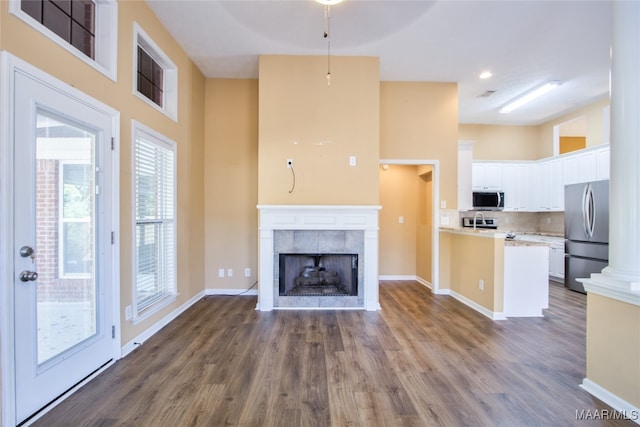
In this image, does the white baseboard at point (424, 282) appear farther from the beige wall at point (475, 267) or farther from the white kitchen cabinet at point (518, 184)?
the white kitchen cabinet at point (518, 184)

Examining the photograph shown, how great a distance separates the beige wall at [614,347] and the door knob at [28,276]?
365 centimetres

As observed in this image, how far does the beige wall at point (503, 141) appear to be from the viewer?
6062 mm

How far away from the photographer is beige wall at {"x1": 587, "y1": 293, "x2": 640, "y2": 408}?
5.42 ft

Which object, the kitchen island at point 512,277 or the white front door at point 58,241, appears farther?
the kitchen island at point 512,277

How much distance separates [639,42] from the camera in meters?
1.72

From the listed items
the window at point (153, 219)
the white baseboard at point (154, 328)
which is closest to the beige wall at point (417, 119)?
the window at point (153, 219)

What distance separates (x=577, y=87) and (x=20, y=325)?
7.15 meters

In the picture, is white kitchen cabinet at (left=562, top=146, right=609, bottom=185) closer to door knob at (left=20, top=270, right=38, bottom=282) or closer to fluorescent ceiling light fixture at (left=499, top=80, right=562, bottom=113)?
fluorescent ceiling light fixture at (left=499, top=80, right=562, bottom=113)

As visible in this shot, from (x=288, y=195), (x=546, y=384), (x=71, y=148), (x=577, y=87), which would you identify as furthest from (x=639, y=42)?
(x=71, y=148)

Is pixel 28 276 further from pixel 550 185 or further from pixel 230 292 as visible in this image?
pixel 550 185

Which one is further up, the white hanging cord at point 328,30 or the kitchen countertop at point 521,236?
the white hanging cord at point 328,30

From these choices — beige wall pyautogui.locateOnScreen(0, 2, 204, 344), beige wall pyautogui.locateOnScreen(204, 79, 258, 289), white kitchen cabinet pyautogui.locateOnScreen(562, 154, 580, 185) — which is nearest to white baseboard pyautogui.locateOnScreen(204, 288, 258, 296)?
beige wall pyautogui.locateOnScreen(204, 79, 258, 289)

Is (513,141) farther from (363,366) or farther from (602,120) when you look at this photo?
(363,366)

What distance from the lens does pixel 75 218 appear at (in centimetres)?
196
